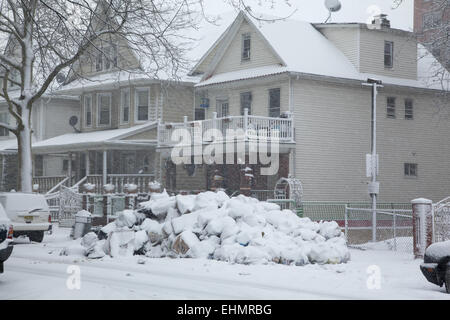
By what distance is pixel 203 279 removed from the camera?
13758 mm

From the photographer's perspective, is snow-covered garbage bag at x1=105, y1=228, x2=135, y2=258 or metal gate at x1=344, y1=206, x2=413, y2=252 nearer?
snow-covered garbage bag at x1=105, y1=228, x2=135, y2=258

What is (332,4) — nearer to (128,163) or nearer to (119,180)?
(128,163)

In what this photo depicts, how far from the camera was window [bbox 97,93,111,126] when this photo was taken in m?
41.7

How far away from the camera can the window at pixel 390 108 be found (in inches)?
1449

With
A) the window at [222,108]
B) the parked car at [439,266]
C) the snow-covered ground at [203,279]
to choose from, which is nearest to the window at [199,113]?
the window at [222,108]

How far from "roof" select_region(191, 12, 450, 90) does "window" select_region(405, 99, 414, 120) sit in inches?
36.9

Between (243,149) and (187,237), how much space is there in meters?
14.3

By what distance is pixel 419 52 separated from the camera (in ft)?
Result: 130

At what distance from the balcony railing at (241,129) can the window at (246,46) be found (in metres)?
3.90

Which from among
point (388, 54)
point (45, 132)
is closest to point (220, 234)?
point (388, 54)

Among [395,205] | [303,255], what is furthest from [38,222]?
[395,205]

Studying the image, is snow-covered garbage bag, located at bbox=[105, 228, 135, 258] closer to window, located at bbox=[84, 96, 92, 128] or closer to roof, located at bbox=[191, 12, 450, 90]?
roof, located at bbox=[191, 12, 450, 90]

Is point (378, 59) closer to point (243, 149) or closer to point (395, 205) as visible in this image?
point (395, 205)

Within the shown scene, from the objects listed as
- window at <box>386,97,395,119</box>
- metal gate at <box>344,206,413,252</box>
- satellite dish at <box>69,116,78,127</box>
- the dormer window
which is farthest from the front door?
window at <box>386,97,395,119</box>
